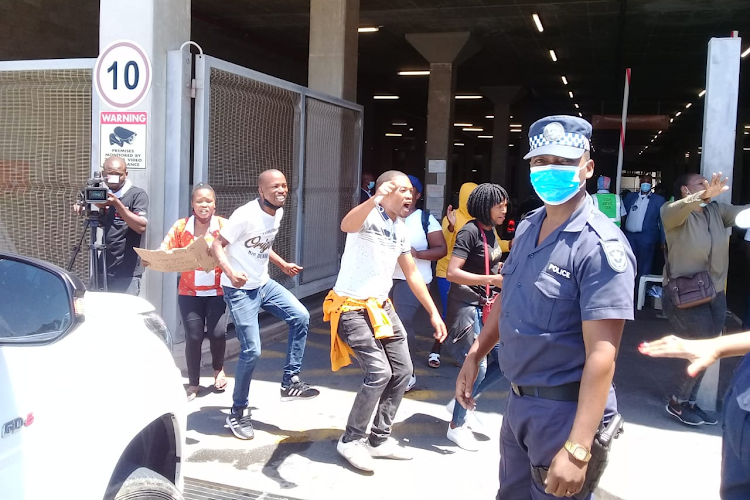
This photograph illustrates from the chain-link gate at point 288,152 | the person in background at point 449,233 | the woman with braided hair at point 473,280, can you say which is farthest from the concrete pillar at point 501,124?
the woman with braided hair at point 473,280

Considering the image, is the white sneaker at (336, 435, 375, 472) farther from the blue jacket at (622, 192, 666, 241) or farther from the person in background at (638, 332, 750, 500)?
the blue jacket at (622, 192, 666, 241)

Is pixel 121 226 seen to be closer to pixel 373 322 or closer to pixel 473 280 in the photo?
pixel 373 322

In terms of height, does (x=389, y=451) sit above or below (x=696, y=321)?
below

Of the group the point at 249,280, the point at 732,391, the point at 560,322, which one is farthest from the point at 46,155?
the point at 732,391

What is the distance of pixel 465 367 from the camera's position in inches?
118

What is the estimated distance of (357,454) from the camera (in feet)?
14.2

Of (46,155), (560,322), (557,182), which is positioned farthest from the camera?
(46,155)

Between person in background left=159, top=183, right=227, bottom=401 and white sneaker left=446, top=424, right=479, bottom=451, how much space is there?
2.06 meters

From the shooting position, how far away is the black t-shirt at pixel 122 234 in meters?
5.73

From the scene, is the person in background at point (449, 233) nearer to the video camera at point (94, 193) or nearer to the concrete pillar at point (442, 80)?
the video camera at point (94, 193)

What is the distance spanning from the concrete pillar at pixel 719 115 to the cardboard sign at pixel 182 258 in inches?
154

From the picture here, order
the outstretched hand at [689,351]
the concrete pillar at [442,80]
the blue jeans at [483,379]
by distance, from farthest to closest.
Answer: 1. the concrete pillar at [442,80]
2. the blue jeans at [483,379]
3. the outstretched hand at [689,351]

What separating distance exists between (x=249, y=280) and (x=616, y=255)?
10.5 ft

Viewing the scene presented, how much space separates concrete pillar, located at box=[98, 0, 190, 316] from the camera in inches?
236
